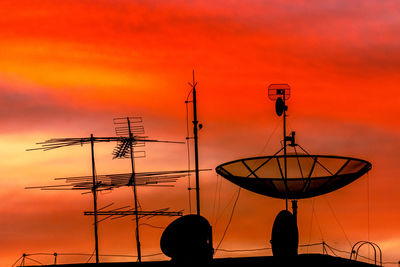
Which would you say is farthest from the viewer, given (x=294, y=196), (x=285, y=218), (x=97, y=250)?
(x=97, y=250)

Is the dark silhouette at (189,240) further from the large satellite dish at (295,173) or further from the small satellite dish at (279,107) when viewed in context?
the small satellite dish at (279,107)

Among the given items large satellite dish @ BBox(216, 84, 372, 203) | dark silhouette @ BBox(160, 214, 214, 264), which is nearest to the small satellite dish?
large satellite dish @ BBox(216, 84, 372, 203)

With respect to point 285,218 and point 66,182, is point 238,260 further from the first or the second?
point 66,182

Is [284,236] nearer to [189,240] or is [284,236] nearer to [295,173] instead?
[189,240]

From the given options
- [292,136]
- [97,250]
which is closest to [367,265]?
[292,136]

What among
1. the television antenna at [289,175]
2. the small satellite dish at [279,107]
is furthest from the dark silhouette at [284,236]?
the small satellite dish at [279,107]

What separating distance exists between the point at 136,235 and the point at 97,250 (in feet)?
8.82

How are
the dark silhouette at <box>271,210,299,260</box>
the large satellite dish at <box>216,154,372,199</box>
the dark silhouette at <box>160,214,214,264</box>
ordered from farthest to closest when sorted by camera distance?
the large satellite dish at <box>216,154,372,199</box>
the dark silhouette at <box>160,214,214,264</box>
the dark silhouette at <box>271,210,299,260</box>

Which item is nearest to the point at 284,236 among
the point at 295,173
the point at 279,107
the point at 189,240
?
the point at 189,240

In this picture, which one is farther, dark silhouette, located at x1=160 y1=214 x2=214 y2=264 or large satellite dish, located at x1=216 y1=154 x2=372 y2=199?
large satellite dish, located at x1=216 y1=154 x2=372 y2=199

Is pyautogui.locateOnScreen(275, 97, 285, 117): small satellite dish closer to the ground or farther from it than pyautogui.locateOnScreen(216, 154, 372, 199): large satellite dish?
farther from it

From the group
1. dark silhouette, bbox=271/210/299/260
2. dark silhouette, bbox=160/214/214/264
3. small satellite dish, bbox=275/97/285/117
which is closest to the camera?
dark silhouette, bbox=271/210/299/260

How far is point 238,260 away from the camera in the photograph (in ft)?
142

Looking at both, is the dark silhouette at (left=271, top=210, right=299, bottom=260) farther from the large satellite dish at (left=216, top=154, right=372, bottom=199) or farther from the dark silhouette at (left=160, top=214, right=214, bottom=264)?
the dark silhouette at (left=160, top=214, right=214, bottom=264)
